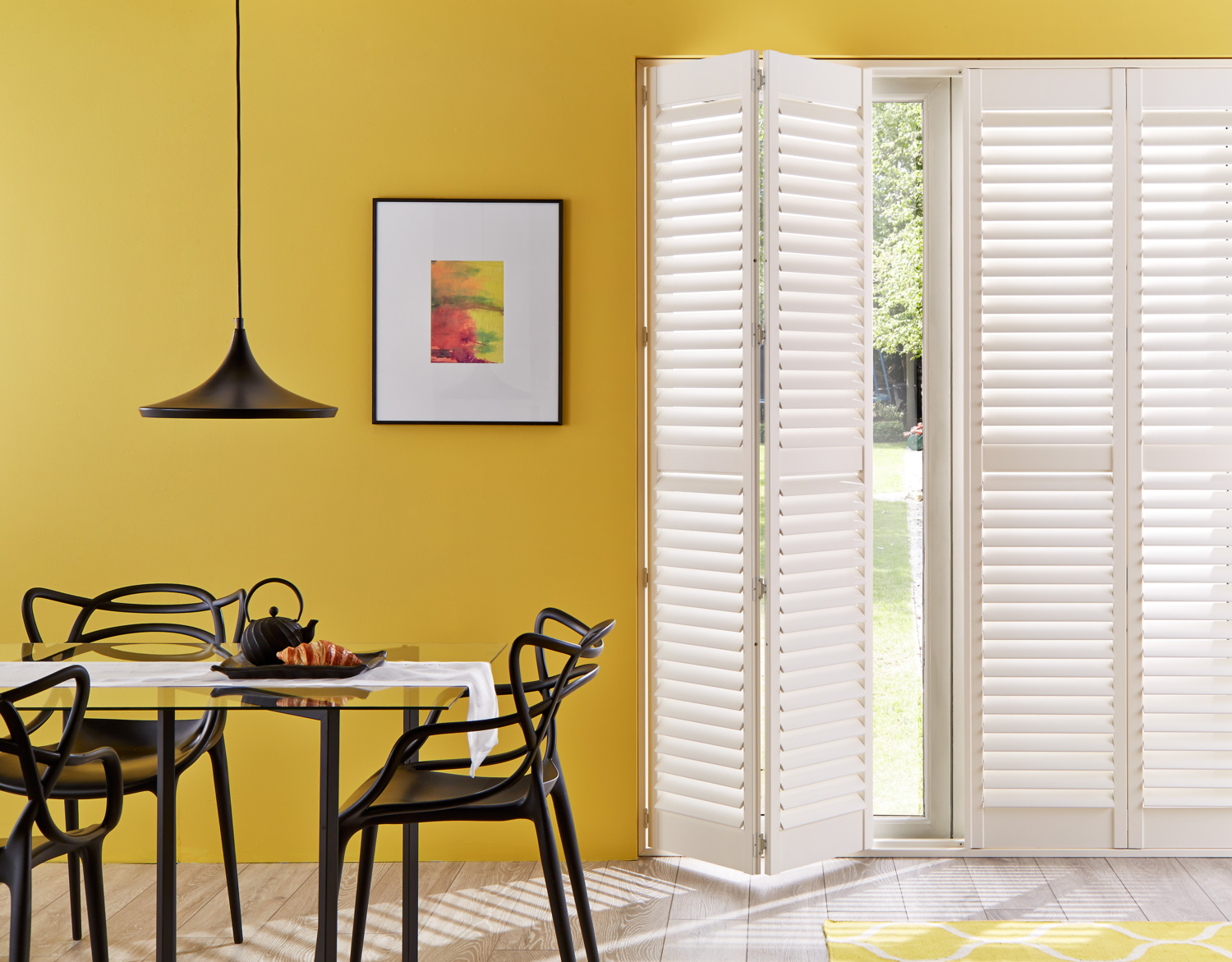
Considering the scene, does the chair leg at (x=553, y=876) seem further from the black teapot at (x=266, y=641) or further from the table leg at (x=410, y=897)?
the black teapot at (x=266, y=641)

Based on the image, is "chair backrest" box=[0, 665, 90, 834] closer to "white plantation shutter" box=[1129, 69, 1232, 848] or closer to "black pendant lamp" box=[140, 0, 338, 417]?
"black pendant lamp" box=[140, 0, 338, 417]

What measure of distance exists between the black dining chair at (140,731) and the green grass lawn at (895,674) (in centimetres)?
194

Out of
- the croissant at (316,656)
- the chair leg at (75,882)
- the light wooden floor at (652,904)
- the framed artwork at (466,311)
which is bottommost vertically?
the light wooden floor at (652,904)

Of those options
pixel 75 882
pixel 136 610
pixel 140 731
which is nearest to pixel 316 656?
pixel 140 731

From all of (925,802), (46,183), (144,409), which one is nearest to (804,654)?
(925,802)

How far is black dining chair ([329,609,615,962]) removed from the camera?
204 cm

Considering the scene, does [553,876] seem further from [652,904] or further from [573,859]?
[652,904]

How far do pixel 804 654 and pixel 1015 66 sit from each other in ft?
6.17

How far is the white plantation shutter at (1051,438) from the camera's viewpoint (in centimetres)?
302

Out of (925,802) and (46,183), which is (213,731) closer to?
(46,183)

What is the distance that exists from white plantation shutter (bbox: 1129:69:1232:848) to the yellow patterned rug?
54 cm

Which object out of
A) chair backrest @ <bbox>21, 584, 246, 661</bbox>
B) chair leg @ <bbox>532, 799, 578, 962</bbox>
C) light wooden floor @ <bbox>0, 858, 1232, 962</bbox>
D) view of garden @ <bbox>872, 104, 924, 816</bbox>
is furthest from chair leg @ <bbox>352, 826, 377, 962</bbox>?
view of garden @ <bbox>872, 104, 924, 816</bbox>

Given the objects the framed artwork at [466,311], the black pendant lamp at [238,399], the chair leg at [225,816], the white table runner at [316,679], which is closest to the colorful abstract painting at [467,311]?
the framed artwork at [466,311]

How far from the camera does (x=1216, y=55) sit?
3.04 m
